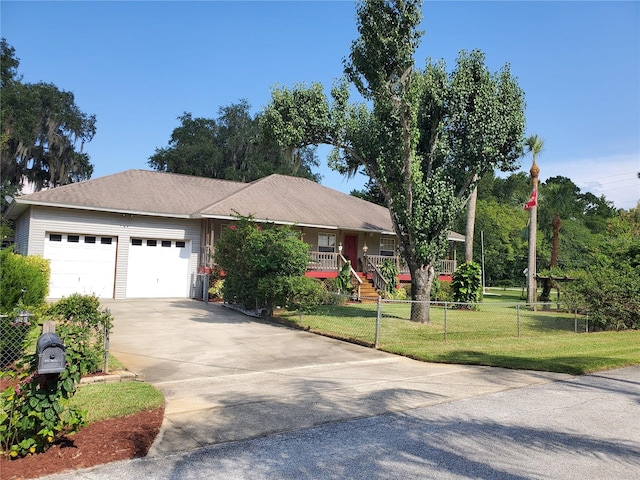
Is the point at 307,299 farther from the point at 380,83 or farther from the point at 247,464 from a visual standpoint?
the point at 247,464

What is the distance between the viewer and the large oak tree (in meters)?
14.0

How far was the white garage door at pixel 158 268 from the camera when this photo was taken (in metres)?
19.8

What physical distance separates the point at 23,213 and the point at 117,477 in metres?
19.9

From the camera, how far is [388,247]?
27422 millimetres

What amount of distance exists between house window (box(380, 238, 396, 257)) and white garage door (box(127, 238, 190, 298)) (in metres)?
11.0

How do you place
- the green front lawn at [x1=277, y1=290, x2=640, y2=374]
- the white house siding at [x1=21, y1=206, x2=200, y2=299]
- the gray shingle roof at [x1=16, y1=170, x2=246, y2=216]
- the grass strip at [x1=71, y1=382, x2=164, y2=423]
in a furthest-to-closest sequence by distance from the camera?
the gray shingle roof at [x1=16, y1=170, x2=246, y2=216], the white house siding at [x1=21, y1=206, x2=200, y2=299], the green front lawn at [x1=277, y1=290, x2=640, y2=374], the grass strip at [x1=71, y1=382, x2=164, y2=423]

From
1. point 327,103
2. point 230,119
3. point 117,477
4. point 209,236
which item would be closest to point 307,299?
point 327,103

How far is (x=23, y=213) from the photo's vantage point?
2069 cm

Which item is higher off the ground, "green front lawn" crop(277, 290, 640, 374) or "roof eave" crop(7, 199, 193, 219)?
"roof eave" crop(7, 199, 193, 219)

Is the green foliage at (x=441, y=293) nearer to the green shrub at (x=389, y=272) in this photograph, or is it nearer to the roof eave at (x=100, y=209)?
the green shrub at (x=389, y=272)

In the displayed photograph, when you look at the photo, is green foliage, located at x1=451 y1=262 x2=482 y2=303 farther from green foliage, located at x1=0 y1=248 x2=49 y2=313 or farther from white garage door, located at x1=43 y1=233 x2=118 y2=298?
green foliage, located at x1=0 y1=248 x2=49 y2=313

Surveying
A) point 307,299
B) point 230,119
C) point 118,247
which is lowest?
point 307,299

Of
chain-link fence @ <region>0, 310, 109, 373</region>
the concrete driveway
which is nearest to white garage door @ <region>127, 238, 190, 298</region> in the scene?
the concrete driveway

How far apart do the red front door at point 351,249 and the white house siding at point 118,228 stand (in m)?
8.16
